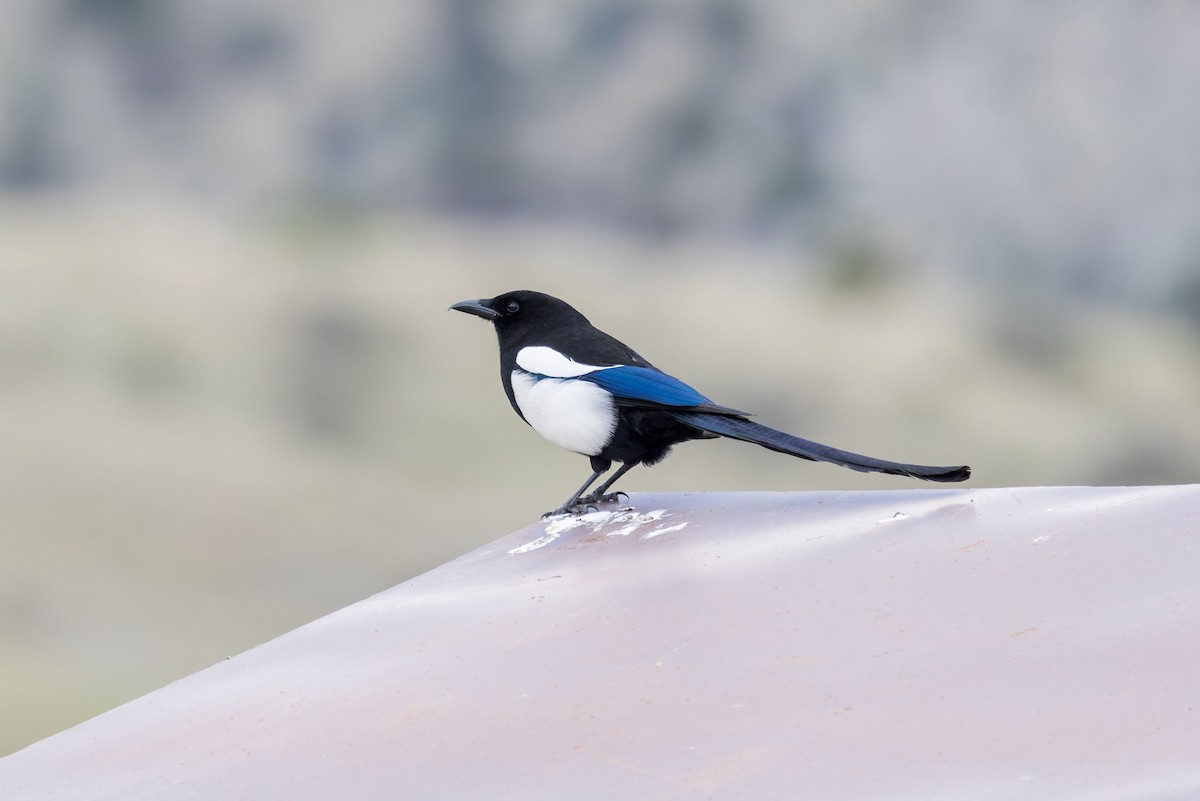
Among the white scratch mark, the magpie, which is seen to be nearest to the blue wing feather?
the magpie

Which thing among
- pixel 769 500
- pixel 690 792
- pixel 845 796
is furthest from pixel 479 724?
pixel 769 500

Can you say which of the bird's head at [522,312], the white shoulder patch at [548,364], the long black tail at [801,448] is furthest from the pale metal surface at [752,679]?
the bird's head at [522,312]

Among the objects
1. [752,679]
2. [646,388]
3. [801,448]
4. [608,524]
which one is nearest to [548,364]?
[646,388]

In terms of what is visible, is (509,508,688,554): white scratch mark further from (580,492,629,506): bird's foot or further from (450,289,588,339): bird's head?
(450,289,588,339): bird's head

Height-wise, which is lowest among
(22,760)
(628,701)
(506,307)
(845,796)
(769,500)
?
(845,796)

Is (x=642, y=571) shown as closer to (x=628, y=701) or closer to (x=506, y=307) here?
(x=628, y=701)
